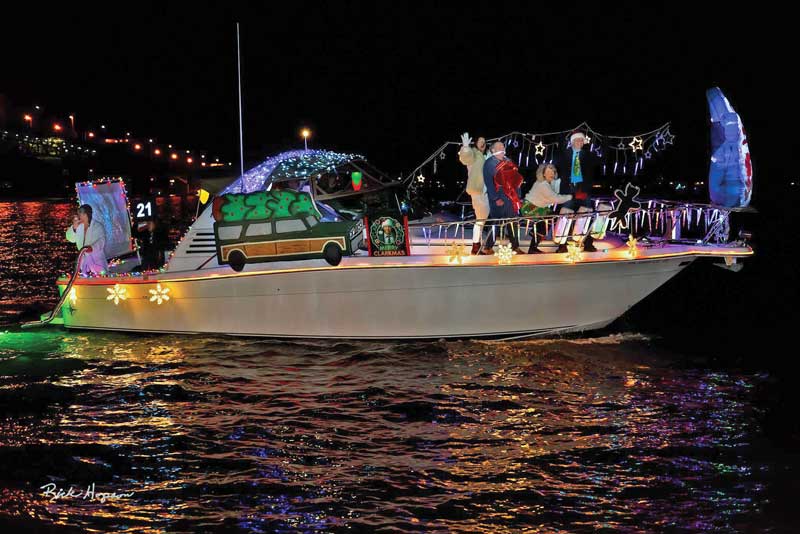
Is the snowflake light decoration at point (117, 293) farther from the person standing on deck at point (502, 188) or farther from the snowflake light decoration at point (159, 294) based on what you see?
the person standing on deck at point (502, 188)

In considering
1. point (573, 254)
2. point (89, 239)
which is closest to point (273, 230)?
point (89, 239)

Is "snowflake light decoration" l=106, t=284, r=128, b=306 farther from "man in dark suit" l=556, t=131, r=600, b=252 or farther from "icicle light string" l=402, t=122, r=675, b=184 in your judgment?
"man in dark suit" l=556, t=131, r=600, b=252

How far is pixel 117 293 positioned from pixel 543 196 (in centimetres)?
727

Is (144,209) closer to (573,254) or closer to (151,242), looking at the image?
(151,242)

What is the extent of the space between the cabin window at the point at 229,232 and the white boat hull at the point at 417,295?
57cm

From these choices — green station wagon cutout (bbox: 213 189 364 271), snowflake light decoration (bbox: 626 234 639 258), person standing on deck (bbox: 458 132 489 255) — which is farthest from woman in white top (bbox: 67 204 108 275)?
snowflake light decoration (bbox: 626 234 639 258)

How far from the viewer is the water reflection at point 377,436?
6922 millimetres

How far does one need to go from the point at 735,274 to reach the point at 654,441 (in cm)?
1535

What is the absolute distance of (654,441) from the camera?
8406 mm

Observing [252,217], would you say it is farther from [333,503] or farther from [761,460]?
[761,460]

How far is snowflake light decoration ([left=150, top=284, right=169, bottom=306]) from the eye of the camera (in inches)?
489

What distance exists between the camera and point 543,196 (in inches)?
484

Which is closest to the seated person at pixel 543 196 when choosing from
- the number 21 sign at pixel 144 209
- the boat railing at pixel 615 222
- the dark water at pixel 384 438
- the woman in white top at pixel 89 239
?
the boat railing at pixel 615 222

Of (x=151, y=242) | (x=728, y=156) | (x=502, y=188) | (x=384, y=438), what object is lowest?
(x=384, y=438)
